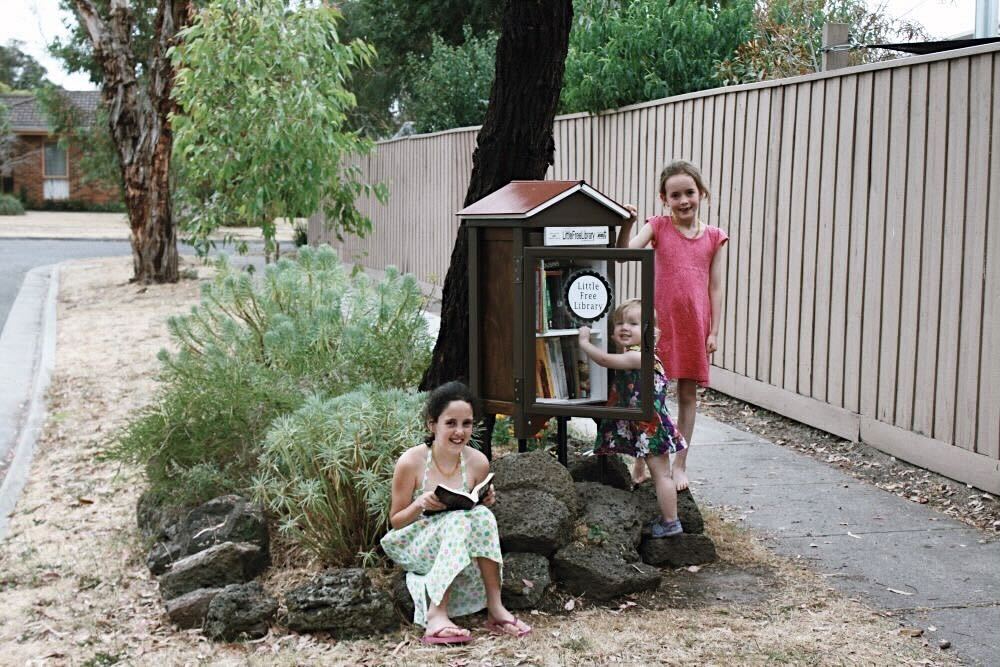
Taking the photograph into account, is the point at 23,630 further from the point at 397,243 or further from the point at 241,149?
the point at 397,243

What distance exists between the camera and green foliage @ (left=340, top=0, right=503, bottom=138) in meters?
27.8

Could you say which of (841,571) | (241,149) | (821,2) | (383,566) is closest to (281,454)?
(383,566)

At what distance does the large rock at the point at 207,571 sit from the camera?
5.04 m

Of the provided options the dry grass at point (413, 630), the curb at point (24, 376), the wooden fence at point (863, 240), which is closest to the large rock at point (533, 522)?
the dry grass at point (413, 630)

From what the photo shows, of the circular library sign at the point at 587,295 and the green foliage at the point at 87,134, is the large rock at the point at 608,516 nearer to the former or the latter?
the circular library sign at the point at 587,295

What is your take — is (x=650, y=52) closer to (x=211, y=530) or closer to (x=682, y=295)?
(x=682, y=295)

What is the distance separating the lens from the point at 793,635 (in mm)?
4359

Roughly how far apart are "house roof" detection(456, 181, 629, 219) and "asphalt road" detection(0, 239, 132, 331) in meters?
12.5

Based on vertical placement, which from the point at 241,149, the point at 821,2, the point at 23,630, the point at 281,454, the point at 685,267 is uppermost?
the point at 821,2

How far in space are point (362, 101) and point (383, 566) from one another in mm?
28065

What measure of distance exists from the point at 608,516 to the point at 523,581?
61cm

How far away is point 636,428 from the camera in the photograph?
5363 mm

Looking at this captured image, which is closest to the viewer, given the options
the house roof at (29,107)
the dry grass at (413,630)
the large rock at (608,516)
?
the dry grass at (413,630)

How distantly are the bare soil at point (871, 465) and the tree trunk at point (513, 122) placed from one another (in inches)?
92.0
